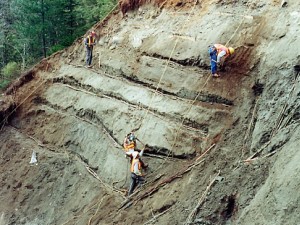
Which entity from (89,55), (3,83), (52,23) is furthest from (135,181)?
(3,83)

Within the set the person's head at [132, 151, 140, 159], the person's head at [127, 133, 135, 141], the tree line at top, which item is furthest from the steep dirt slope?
the tree line at top

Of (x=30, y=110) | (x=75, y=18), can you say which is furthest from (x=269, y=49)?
(x=75, y=18)

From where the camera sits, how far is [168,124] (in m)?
13.1

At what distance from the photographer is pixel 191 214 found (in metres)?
10.3

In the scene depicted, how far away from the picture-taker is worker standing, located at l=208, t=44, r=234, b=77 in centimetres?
1280

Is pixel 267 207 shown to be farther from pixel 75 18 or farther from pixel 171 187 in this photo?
pixel 75 18

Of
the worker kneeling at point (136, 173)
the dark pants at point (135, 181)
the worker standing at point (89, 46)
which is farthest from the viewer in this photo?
the worker standing at point (89, 46)

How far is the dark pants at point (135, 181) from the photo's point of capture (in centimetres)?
1242

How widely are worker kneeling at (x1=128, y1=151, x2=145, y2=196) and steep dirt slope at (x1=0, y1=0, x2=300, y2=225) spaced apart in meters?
0.25

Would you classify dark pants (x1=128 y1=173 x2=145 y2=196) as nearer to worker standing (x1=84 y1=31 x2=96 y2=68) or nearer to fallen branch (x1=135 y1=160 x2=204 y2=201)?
fallen branch (x1=135 y1=160 x2=204 y2=201)

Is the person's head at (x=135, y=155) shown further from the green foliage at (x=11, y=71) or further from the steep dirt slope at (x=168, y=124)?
the green foliage at (x=11, y=71)

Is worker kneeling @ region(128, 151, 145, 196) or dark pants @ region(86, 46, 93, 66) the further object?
dark pants @ region(86, 46, 93, 66)

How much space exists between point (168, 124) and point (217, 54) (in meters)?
2.40

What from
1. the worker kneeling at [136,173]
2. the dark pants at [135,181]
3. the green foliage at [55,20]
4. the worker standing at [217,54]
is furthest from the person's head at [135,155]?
the green foliage at [55,20]
